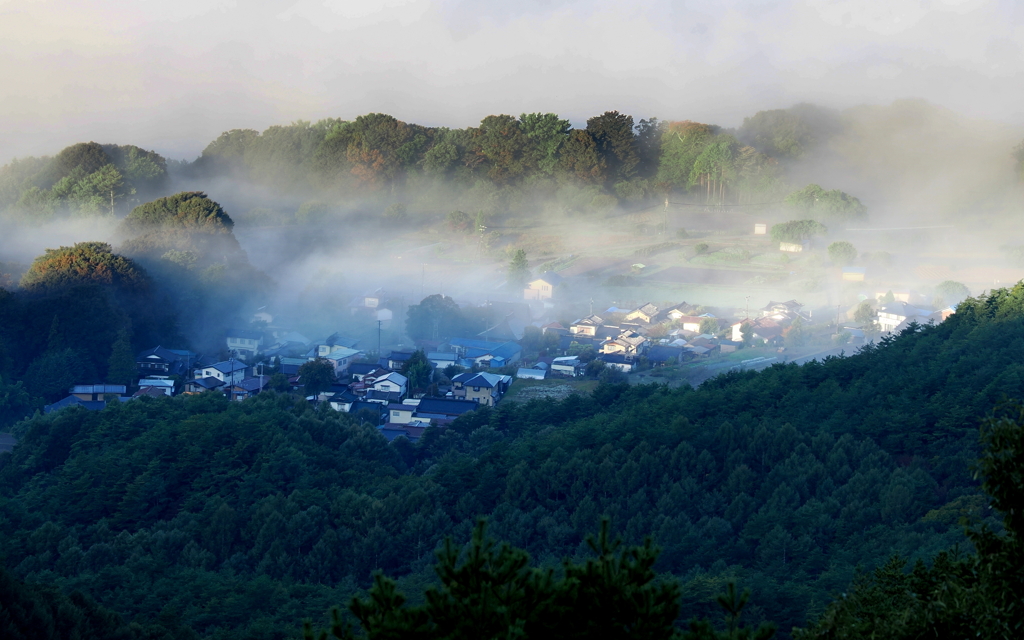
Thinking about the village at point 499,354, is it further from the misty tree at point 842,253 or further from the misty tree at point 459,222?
the misty tree at point 459,222

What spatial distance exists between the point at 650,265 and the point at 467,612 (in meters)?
20.5

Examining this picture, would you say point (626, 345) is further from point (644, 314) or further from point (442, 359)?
point (442, 359)

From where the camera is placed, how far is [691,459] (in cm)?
820

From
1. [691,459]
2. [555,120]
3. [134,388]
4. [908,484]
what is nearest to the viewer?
[908,484]

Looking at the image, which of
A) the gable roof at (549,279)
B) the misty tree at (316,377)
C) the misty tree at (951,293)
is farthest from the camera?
the gable roof at (549,279)

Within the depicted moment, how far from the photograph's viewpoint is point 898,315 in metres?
17.2

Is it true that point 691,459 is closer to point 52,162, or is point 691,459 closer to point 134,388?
point 134,388

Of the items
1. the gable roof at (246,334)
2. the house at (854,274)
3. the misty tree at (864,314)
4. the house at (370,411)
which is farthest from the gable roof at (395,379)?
the house at (854,274)

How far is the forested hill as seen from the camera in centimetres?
648

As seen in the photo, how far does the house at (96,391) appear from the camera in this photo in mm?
14489

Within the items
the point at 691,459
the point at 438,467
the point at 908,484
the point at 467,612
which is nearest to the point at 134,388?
the point at 438,467

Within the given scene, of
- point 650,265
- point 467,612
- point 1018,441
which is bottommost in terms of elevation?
point 467,612

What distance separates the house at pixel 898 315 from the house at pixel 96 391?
43.0 feet

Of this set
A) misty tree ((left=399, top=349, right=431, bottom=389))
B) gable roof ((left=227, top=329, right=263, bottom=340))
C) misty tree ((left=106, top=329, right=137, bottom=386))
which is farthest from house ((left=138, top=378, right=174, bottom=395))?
misty tree ((left=399, top=349, right=431, bottom=389))
